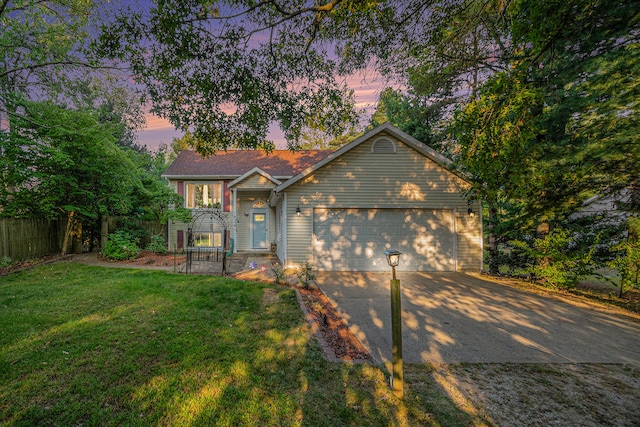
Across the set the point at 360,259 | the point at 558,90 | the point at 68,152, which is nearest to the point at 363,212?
the point at 360,259

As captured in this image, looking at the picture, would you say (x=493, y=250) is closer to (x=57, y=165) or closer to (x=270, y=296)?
(x=270, y=296)

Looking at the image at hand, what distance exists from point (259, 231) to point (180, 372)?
1074 cm

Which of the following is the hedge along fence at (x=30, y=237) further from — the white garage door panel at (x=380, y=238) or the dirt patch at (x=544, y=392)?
the dirt patch at (x=544, y=392)

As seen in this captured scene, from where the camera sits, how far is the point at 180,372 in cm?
295

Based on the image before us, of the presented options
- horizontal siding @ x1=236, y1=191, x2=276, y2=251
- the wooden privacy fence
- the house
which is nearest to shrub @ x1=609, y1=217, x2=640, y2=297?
the house

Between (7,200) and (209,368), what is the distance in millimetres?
10545

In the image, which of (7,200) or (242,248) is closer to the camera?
(7,200)

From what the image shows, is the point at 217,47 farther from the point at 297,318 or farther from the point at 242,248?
the point at 242,248

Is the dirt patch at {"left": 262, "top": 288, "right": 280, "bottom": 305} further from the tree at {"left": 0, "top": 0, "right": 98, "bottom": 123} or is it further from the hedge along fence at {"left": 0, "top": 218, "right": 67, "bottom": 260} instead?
the tree at {"left": 0, "top": 0, "right": 98, "bottom": 123}

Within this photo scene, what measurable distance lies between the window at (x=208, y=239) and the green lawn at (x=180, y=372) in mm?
8322

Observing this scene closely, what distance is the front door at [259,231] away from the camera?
44.2 ft

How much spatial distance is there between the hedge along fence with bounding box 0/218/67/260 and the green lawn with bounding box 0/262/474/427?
4801 millimetres

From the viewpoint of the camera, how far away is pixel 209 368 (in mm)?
3053

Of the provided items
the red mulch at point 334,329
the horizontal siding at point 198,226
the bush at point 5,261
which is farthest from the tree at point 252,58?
the horizontal siding at point 198,226
